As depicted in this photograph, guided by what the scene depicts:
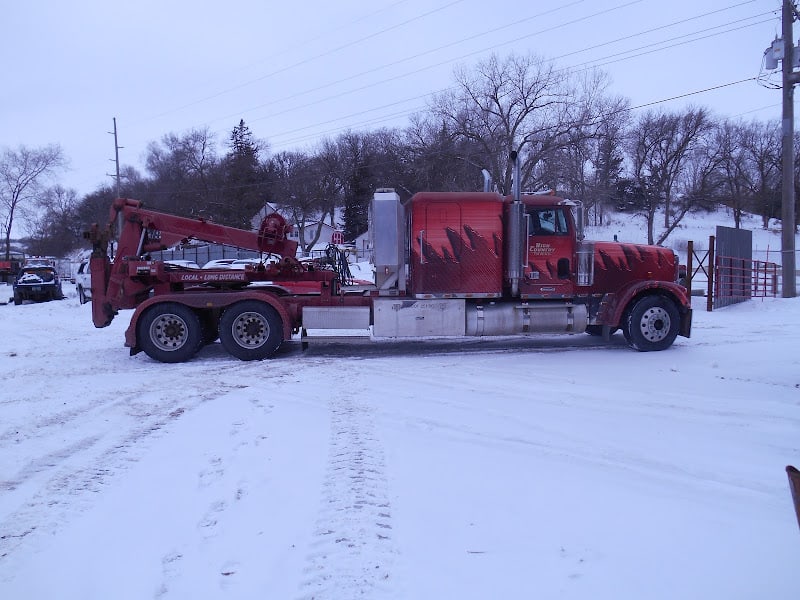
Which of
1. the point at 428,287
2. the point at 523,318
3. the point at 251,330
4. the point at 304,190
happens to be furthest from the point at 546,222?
the point at 304,190

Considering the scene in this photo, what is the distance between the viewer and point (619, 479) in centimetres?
471

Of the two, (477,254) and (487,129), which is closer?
(477,254)

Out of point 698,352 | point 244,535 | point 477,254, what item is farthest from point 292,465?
point 698,352

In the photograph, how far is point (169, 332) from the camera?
35.2ft

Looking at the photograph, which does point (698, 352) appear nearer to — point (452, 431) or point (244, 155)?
point (452, 431)

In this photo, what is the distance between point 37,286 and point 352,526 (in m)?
27.6

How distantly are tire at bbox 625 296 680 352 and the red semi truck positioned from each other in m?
0.02

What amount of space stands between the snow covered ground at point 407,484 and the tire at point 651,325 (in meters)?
1.61

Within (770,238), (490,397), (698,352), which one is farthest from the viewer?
(770,238)

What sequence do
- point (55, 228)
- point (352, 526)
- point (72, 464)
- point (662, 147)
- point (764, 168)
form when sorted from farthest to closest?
1. point (55, 228)
2. point (764, 168)
3. point (662, 147)
4. point (72, 464)
5. point (352, 526)

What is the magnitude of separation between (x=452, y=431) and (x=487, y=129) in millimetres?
29363

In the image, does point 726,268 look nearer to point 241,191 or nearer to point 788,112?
point 788,112

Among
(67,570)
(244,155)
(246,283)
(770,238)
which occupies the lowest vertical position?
(67,570)

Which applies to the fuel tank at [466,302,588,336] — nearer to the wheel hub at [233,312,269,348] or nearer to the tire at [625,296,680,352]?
the tire at [625,296,680,352]
